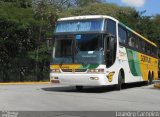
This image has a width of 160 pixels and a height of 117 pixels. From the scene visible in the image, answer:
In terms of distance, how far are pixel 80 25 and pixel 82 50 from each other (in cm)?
133

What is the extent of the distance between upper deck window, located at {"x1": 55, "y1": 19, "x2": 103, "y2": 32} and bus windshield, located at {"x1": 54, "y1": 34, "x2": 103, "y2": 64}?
0.38 meters

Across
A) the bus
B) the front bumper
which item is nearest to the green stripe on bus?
the bus

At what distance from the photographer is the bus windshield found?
65.7 feet

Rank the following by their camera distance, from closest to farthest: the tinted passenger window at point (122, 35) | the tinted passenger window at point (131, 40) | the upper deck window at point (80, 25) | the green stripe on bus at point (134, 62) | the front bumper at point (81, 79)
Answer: the front bumper at point (81, 79)
the upper deck window at point (80, 25)
the tinted passenger window at point (122, 35)
the green stripe on bus at point (134, 62)
the tinted passenger window at point (131, 40)

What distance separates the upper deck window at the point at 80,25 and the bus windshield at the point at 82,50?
0.38 m

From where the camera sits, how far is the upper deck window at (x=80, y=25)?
20500 mm

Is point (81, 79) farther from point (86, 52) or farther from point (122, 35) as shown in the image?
point (122, 35)

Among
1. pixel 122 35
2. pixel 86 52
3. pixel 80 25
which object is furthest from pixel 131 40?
pixel 86 52

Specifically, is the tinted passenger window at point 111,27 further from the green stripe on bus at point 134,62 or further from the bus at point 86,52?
the green stripe on bus at point 134,62

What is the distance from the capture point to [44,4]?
4212 centimetres

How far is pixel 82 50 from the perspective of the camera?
66.3 ft

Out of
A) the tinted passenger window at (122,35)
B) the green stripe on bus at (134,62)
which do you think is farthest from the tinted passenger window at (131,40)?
the tinted passenger window at (122,35)

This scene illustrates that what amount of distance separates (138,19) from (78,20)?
3578 cm

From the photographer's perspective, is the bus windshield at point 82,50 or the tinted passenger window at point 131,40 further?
the tinted passenger window at point 131,40
